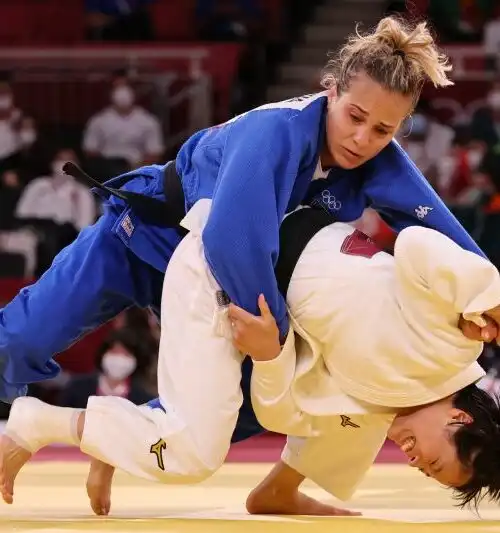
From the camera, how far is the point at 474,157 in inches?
348

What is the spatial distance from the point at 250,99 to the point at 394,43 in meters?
6.91

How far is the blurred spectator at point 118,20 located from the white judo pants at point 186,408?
723cm

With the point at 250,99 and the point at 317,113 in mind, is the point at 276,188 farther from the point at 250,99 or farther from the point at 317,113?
the point at 250,99

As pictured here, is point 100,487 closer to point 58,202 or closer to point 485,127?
point 58,202

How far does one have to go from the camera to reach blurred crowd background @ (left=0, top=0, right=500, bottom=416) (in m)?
8.11

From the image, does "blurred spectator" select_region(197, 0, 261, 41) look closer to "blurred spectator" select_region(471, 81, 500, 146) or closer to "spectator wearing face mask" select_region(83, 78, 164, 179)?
"spectator wearing face mask" select_region(83, 78, 164, 179)

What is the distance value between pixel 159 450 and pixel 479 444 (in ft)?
2.49

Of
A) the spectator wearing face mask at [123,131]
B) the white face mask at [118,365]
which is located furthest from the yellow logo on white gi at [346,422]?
the spectator wearing face mask at [123,131]

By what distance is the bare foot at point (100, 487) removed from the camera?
321 centimetres

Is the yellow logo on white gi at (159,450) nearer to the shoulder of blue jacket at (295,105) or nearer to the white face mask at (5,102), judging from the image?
the shoulder of blue jacket at (295,105)

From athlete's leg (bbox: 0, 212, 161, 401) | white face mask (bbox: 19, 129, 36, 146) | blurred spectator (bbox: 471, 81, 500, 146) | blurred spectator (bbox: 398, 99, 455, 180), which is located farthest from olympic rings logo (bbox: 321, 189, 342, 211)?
white face mask (bbox: 19, 129, 36, 146)

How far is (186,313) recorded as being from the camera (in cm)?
304

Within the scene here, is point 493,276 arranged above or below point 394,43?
below

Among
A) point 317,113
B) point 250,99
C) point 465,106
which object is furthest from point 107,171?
point 317,113
